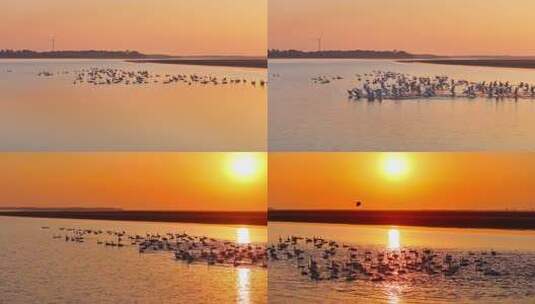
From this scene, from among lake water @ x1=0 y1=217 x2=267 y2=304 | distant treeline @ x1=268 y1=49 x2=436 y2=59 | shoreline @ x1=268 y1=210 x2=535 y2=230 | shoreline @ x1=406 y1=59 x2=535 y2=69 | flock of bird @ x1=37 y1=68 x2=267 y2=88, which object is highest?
distant treeline @ x1=268 y1=49 x2=436 y2=59

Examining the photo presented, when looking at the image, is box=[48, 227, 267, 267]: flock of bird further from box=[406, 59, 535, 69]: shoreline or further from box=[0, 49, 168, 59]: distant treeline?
box=[406, 59, 535, 69]: shoreline

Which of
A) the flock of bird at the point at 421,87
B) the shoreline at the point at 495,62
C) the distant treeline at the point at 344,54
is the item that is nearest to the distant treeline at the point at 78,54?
the distant treeline at the point at 344,54

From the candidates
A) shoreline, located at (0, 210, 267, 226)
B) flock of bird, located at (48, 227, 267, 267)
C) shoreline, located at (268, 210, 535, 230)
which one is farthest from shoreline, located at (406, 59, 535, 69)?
flock of bird, located at (48, 227, 267, 267)

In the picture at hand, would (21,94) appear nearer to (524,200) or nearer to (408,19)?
(408,19)

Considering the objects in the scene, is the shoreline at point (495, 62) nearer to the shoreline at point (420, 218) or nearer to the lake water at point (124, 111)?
the shoreline at point (420, 218)

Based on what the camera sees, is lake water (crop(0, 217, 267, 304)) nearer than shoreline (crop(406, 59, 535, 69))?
No

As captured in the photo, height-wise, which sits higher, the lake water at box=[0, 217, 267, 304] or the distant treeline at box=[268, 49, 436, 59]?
the distant treeline at box=[268, 49, 436, 59]
